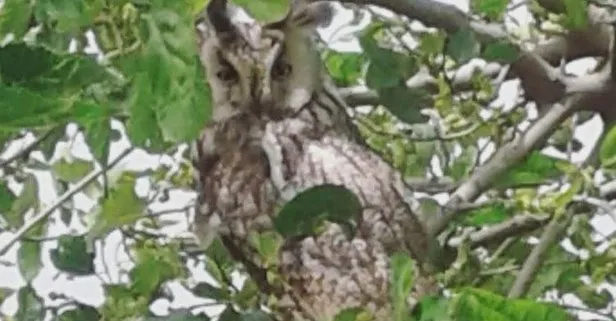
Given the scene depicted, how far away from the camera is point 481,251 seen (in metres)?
0.81

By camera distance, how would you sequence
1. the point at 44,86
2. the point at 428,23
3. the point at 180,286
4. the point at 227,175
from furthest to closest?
the point at 180,286 < the point at 428,23 < the point at 227,175 < the point at 44,86

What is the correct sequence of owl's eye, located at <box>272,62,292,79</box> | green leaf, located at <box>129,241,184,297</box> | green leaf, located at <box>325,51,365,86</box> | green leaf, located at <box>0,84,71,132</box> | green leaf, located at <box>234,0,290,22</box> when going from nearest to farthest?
green leaf, located at <box>0,84,71,132</box>, green leaf, located at <box>234,0,290,22</box>, owl's eye, located at <box>272,62,292,79</box>, green leaf, located at <box>129,241,184,297</box>, green leaf, located at <box>325,51,365,86</box>

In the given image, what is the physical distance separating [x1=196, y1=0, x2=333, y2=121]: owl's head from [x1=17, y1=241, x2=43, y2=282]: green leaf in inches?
12.5

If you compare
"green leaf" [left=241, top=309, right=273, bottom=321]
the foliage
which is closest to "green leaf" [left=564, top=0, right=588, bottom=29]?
the foliage

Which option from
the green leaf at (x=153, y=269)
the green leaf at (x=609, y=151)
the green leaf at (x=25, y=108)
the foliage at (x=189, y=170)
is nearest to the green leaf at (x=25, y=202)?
the foliage at (x=189, y=170)

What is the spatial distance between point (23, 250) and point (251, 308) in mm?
321

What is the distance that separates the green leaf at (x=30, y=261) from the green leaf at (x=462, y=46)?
371mm

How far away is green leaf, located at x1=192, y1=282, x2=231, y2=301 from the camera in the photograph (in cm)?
70

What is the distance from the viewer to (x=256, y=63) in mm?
656

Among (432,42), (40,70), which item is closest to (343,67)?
(432,42)

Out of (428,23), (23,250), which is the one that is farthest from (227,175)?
(23,250)

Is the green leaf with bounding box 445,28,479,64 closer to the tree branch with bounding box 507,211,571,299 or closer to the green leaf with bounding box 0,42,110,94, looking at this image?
the tree branch with bounding box 507,211,571,299

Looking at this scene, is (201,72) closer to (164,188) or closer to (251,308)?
(251,308)

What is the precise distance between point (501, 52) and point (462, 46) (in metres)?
0.03
